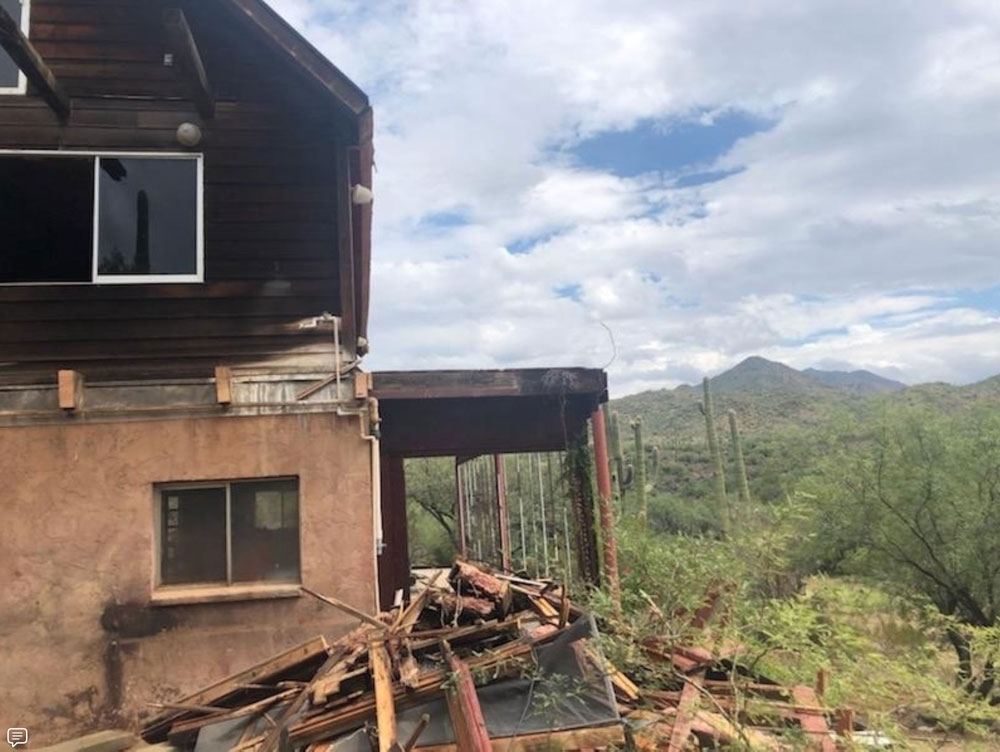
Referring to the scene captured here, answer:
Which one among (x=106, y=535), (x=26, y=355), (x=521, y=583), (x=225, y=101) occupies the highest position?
(x=225, y=101)

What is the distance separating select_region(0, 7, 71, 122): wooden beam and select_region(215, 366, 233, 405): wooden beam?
10.1ft

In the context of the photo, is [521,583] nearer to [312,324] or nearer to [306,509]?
[306,509]

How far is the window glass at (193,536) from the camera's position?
6801mm

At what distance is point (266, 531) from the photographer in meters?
6.93

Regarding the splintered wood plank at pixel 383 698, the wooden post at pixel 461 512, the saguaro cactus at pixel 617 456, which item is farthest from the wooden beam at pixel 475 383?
the saguaro cactus at pixel 617 456

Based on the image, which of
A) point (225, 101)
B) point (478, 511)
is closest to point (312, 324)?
point (225, 101)

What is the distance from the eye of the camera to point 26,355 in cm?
677

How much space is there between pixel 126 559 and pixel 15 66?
17.1ft

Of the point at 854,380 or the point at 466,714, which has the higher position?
the point at 854,380

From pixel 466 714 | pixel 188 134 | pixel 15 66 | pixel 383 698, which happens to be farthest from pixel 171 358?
pixel 466 714

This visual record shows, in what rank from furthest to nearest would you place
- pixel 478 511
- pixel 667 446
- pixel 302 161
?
1. pixel 667 446
2. pixel 478 511
3. pixel 302 161

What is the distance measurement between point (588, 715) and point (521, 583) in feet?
8.03

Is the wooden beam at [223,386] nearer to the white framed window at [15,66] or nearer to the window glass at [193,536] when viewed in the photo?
the window glass at [193,536]

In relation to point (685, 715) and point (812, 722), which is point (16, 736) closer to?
point (685, 715)
